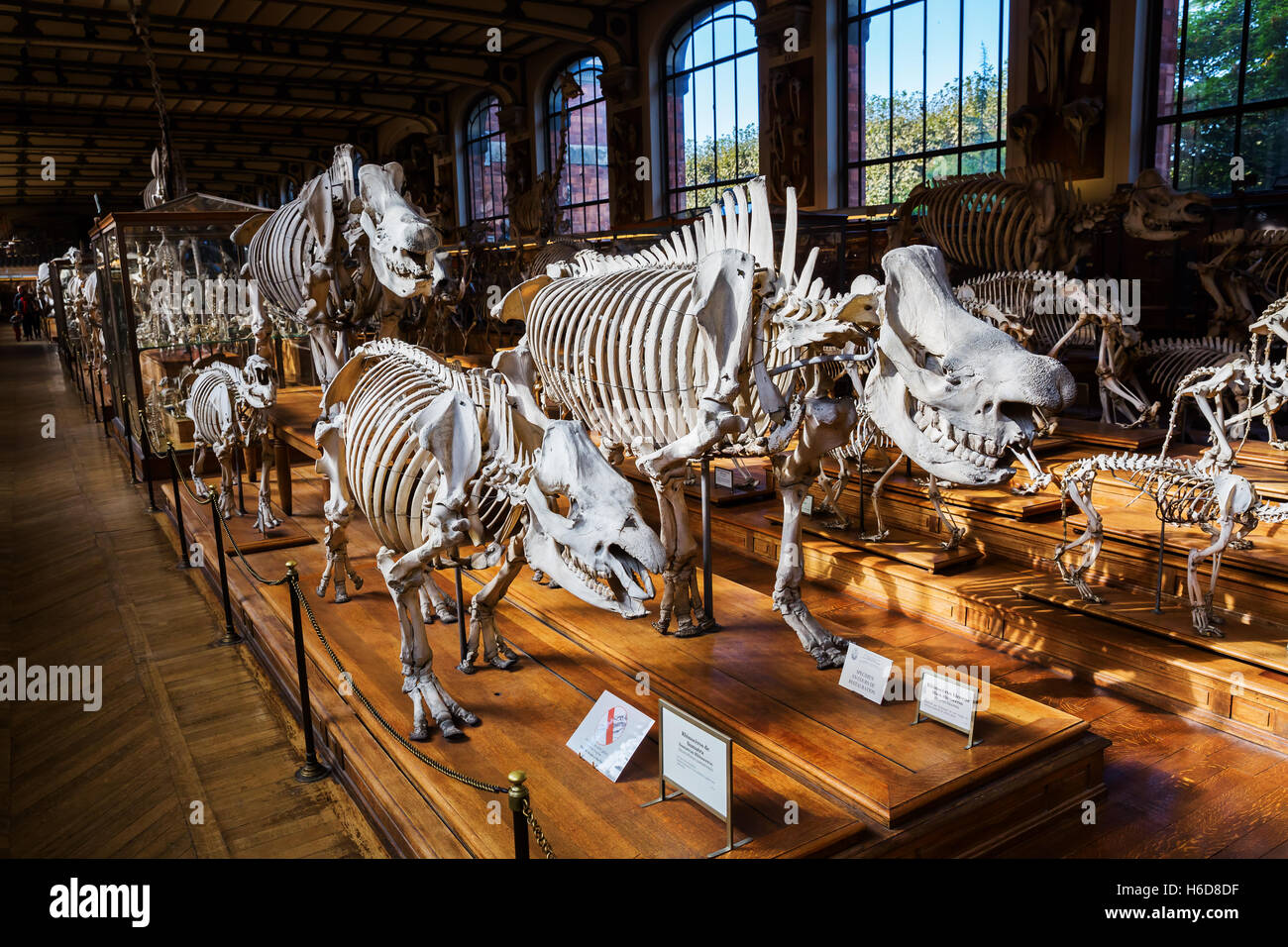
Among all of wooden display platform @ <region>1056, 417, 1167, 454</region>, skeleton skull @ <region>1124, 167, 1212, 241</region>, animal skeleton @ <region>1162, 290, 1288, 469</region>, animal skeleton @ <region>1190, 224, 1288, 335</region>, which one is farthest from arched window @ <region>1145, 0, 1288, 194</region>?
animal skeleton @ <region>1162, 290, 1288, 469</region>

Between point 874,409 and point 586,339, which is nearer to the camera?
point 874,409

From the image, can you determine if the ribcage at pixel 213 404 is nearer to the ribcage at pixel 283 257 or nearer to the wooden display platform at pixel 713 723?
the ribcage at pixel 283 257

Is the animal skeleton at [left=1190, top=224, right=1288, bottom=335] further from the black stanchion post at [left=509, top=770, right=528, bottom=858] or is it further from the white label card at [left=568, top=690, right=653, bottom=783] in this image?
the black stanchion post at [left=509, top=770, right=528, bottom=858]

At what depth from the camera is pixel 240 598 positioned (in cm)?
632

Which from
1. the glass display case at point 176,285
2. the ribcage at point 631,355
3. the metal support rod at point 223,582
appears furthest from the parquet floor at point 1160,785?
the glass display case at point 176,285

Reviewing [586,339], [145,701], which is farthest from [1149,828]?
[145,701]

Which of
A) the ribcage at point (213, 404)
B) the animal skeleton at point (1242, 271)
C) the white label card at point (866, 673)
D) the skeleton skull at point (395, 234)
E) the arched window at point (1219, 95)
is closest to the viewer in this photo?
the white label card at point (866, 673)

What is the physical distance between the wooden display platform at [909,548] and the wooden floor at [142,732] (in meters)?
4.02

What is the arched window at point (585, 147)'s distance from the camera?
73.2 ft

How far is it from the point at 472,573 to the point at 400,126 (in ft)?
89.6

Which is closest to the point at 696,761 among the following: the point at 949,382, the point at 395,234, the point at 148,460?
the point at 949,382

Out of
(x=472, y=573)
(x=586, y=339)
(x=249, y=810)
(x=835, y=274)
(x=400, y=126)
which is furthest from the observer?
(x=400, y=126)

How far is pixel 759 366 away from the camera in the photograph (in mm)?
4340
